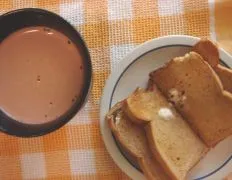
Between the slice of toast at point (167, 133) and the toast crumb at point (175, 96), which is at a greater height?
the toast crumb at point (175, 96)

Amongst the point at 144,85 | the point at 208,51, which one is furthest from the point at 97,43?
the point at 208,51

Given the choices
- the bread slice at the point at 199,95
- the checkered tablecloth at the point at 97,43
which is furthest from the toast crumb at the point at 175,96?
the checkered tablecloth at the point at 97,43

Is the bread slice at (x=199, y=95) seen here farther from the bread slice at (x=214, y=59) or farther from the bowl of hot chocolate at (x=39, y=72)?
the bowl of hot chocolate at (x=39, y=72)

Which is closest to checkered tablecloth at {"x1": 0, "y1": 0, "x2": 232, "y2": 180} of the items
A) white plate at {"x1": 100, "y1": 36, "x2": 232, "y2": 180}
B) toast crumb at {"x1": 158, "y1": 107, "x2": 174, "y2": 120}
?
white plate at {"x1": 100, "y1": 36, "x2": 232, "y2": 180}

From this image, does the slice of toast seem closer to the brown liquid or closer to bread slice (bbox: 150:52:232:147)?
bread slice (bbox: 150:52:232:147)

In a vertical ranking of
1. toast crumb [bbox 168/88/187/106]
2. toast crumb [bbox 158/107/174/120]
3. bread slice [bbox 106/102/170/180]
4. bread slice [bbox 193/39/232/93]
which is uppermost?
bread slice [bbox 193/39/232/93]

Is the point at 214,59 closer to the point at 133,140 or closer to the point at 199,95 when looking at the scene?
the point at 199,95

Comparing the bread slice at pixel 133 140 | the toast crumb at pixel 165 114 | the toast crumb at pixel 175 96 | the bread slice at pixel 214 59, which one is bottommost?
the bread slice at pixel 133 140
